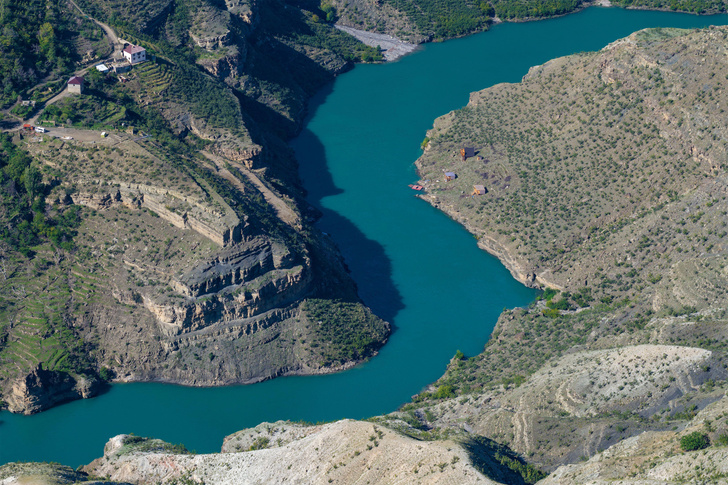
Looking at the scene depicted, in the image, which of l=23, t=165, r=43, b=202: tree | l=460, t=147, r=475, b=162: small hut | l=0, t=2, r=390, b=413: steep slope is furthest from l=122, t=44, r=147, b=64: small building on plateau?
l=460, t=147, r=475, b=162: small hut

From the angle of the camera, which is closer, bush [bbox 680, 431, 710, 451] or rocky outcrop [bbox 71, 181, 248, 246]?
bush [bbox 680, 431, 710, 451]

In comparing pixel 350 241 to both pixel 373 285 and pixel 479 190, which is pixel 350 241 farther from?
pixel 479 190

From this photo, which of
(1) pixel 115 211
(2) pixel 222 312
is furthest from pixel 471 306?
(1) pixel 115 211

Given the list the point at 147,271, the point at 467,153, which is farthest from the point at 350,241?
the point at 147,271

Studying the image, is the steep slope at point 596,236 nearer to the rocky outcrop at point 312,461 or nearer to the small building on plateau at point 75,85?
the rocky outcrop at point 312,461

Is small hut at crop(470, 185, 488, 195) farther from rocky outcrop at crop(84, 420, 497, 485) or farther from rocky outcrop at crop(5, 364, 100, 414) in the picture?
rocky outcrop at crop(5, 364, 100, 414)
